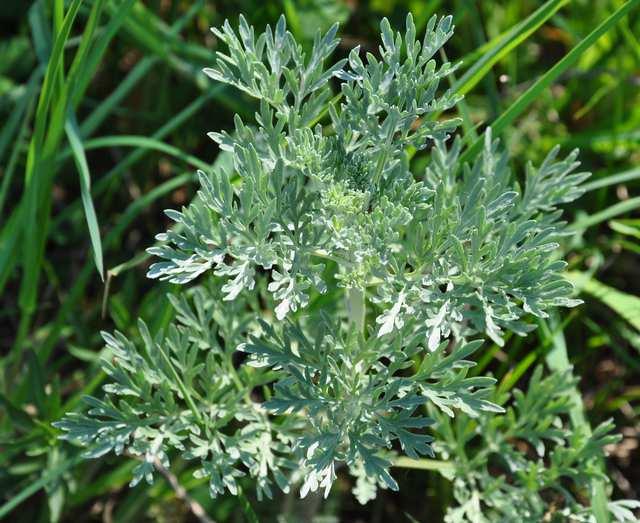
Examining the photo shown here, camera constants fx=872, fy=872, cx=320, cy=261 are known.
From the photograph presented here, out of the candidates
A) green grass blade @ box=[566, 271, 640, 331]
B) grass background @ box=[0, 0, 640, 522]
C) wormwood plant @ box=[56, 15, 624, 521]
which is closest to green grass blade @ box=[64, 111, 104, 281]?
grass background @ box=[0, 0, 640, 522]

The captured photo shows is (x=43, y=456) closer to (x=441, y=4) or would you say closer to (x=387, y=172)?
(x=387, y=172)

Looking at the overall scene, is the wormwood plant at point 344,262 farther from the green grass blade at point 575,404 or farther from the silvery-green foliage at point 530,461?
the green grass blade at point 575,404

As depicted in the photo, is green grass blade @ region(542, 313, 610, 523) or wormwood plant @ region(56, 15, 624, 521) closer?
wormwood plant @ region(56, 15, 624, 521)

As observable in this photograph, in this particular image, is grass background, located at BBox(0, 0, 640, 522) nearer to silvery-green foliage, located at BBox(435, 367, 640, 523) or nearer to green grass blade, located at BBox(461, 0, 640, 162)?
green grass blade, located at BBox(461, 0, 640, 162)

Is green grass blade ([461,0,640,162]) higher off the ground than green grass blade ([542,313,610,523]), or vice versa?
green grass blade ([461,0,640,162])

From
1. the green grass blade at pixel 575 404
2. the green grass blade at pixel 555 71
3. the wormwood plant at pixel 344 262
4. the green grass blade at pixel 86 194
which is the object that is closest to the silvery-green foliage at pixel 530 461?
the green grass blade at pixel 575 404

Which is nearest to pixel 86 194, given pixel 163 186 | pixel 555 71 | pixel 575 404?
pixel 163 186

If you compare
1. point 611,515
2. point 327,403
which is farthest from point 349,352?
point 611,515
